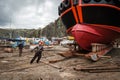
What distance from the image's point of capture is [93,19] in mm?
11594

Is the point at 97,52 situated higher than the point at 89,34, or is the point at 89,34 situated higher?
the point at 89,34

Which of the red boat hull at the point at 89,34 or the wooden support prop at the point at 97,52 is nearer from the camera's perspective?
the wooden support prop at the point at 97,52

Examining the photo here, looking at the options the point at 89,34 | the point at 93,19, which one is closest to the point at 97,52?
the point at 89,34

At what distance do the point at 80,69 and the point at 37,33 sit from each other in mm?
76149

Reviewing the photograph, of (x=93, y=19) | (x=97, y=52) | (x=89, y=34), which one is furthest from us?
(x=93, y=19)

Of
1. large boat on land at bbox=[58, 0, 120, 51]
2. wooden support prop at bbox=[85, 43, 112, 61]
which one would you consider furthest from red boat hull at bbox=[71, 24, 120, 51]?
wooden support prop at bbox=[85, 43, 112, 61]

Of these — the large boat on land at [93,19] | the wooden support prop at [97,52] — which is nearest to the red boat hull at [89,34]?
the large boat on land at [93,19]

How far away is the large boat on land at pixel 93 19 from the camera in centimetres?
1144

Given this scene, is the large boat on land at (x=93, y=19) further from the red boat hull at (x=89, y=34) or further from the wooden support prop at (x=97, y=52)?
the wooden support prop at (x=97, y=52)

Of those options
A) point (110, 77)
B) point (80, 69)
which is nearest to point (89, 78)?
point (110, 77)

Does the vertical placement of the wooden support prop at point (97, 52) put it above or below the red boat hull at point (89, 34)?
below

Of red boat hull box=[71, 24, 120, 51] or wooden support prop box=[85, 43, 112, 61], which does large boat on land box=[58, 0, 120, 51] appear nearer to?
red boat hull box=[71, 24, 120, 51]

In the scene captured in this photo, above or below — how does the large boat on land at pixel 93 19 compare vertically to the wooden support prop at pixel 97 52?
above

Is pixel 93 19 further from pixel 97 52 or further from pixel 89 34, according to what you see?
pixel 97 52
